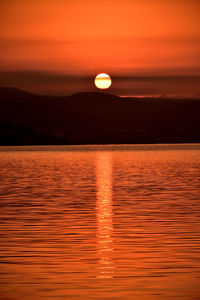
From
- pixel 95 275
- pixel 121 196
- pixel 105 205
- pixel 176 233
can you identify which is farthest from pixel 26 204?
pixel 95 275

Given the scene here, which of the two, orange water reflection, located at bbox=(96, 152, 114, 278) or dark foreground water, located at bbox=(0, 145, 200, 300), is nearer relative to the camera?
dark foreground water, located at bbox=(0, 145, 200, 300)

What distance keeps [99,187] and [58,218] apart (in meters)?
20.8

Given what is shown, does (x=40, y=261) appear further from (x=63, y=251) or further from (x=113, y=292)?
(x=113, y=292)

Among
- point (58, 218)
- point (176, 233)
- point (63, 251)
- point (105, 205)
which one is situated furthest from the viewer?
point (105, 205)

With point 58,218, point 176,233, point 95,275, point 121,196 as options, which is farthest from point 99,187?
point 95,275

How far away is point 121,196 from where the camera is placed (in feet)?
139

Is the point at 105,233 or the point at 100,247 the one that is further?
the point at 105,233

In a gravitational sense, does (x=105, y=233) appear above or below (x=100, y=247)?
above

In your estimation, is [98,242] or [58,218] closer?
[98,242]

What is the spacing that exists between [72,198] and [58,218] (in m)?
10.3

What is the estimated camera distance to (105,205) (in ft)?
119

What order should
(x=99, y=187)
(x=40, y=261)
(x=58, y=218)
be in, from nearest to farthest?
(x=40, y=261)
(x=58, y=218)
(x=99, y=187)

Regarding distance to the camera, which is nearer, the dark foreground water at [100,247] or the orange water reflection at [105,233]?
the dark foreground water at [100,247]

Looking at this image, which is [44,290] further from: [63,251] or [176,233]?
[176,233]
